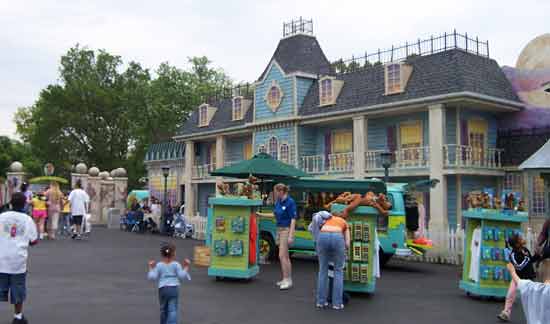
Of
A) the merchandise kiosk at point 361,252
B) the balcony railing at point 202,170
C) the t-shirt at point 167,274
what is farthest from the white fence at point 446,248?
the balcony railing at point 202,170

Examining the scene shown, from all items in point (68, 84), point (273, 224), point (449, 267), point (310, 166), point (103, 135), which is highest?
point (68, 84)

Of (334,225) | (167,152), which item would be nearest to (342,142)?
→ (167,152)

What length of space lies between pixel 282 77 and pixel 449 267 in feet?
49.2

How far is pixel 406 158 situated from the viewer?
23609mm

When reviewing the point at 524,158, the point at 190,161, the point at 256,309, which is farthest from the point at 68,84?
the point at 256,309

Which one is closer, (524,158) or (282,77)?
(524,158)

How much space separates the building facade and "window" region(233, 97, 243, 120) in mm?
90

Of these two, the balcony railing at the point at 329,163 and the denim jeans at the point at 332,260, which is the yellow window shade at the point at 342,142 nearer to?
the balcony railing at the point at 329,163

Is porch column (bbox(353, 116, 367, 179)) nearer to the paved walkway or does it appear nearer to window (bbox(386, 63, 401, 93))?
window (bbox(386, 63, 401, 93))

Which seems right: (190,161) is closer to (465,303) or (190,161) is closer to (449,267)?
(449,267)

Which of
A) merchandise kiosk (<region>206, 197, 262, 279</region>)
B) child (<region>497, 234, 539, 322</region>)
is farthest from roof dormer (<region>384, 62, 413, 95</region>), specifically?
child (<region>497, 234, 539, 322</region>)

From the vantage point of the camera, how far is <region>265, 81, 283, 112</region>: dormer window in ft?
92.7

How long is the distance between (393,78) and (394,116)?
181cm

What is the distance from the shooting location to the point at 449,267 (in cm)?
1562
